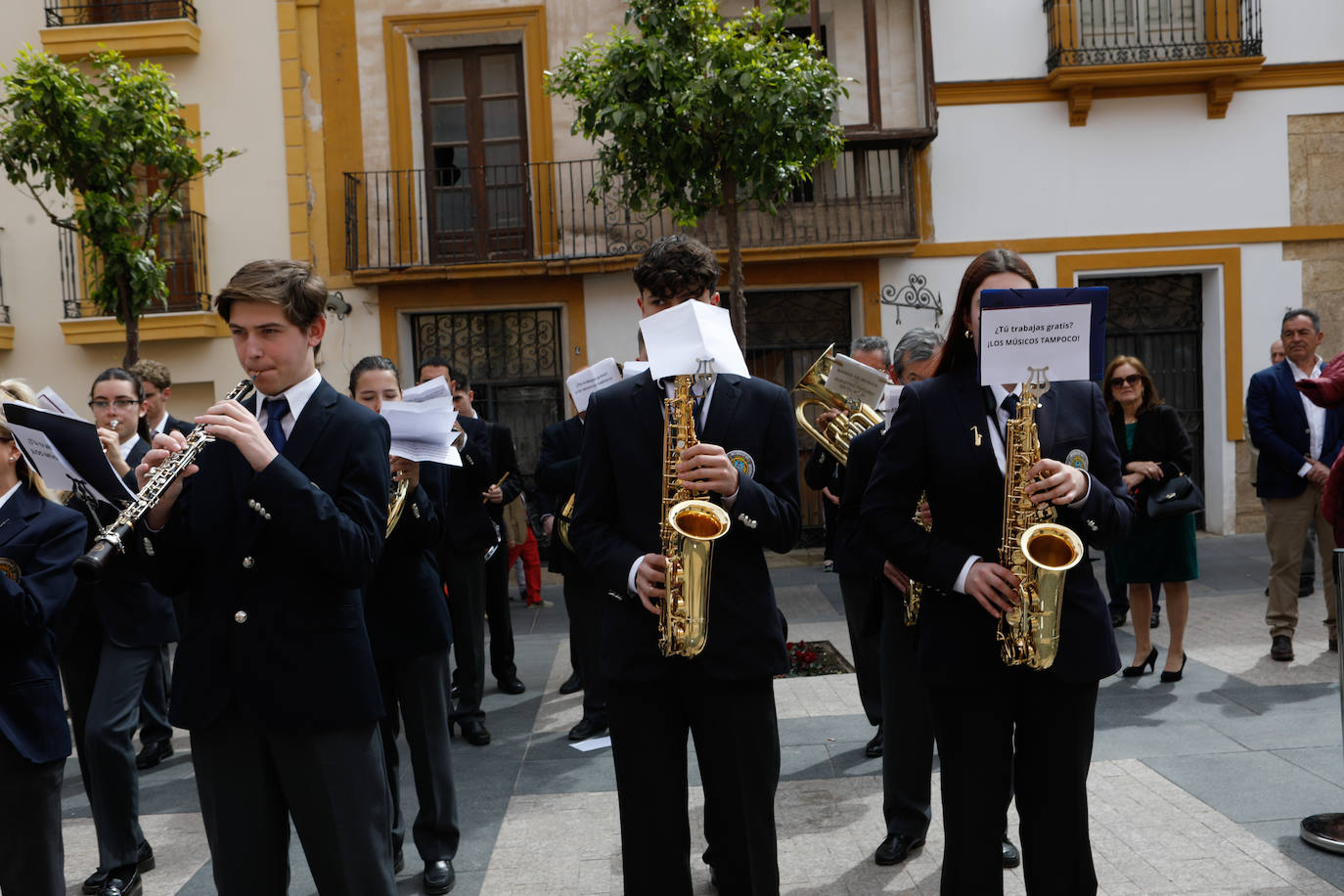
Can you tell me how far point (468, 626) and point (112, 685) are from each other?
2490 millimetres

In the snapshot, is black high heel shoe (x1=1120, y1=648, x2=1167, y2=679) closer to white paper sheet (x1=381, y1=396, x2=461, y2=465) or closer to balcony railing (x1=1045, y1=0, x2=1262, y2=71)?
white paper sheet (x1=381, y1=396, x2=461, y2=465)

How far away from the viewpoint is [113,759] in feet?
15.1

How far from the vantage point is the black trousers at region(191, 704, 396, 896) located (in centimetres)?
291

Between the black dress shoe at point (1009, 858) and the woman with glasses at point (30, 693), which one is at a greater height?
the woman with glasses at point (30, 693)

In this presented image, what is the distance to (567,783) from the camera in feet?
18.9

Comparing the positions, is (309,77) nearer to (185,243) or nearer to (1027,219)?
(185,243)

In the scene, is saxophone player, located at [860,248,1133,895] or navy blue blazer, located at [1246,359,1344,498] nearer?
saxophone player, located at [860,248,1133,895]

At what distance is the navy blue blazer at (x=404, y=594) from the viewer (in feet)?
15.0

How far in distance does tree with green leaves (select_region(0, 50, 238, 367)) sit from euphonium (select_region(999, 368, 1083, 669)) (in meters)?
8.70

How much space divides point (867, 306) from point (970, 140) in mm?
2324

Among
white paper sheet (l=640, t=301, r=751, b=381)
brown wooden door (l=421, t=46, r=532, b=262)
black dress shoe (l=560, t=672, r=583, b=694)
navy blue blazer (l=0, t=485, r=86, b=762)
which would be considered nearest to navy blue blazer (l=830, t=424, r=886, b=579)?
white paper sheet (l=640, t=301, r=751, b=381)

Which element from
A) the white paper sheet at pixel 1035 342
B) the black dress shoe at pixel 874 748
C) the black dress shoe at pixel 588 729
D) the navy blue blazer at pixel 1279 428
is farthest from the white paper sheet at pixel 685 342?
the navy blue blazer at pixel 1279 428

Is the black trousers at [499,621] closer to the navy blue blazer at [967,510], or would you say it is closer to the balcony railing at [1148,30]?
the navy blue blazer at [967,510]

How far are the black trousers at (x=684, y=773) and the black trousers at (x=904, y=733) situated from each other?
146 cm
